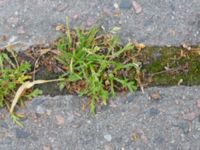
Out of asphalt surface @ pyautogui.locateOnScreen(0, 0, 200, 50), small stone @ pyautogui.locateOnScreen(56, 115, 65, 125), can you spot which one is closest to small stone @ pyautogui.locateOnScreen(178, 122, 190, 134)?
asphalt surface @ pyautogui.locateOnScreen(0, 0, 200, 50)

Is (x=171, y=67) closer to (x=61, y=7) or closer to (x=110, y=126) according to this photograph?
(x=110, y=126)

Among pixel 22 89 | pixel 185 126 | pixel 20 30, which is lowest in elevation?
pixel 185 126

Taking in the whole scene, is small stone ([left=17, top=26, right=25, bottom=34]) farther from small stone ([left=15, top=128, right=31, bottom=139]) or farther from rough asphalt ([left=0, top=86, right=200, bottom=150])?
small stone ([left=15, top=128, right=31, bottom=139])

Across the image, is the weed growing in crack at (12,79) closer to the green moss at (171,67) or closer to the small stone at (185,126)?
the green moss at (171,67)

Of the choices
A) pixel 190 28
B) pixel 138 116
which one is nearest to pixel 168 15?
pixel 190 28

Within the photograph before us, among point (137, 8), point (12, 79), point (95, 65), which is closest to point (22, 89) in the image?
point (12, 79)

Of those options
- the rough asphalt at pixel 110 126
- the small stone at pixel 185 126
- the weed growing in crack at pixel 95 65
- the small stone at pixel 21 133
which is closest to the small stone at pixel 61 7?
the weed growing in crack at pixel 95 65

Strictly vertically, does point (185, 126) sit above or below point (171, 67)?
below
